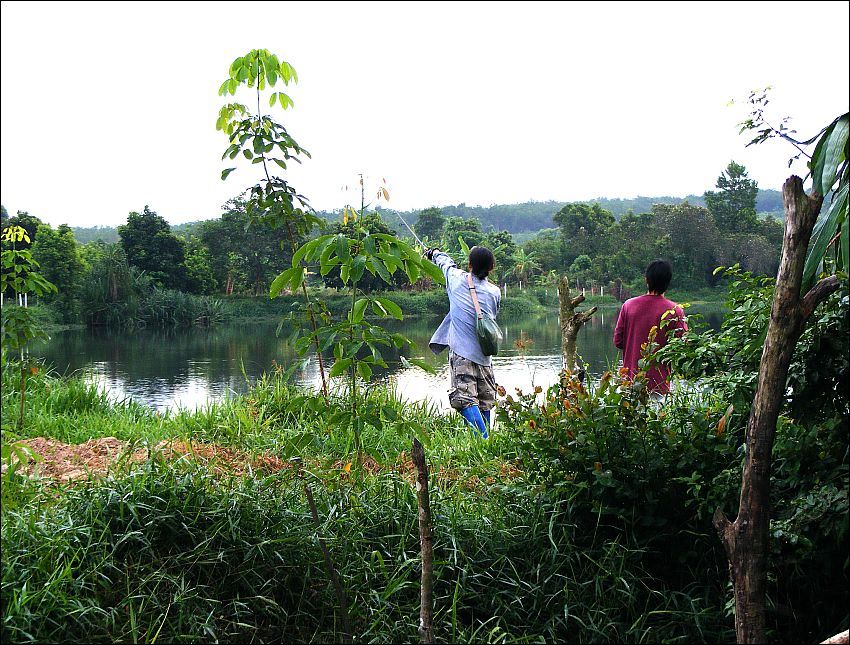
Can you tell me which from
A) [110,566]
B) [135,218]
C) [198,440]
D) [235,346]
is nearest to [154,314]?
[135,218]

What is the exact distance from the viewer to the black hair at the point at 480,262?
13.7 feet

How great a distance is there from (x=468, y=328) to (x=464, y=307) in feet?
0.42

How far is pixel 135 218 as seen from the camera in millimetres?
21344

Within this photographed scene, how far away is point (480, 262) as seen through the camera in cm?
418

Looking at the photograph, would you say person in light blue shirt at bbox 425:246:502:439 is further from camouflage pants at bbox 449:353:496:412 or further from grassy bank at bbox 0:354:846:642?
grassy bank at bbox 0:354:846:642

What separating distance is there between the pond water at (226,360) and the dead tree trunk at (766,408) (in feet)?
8.51

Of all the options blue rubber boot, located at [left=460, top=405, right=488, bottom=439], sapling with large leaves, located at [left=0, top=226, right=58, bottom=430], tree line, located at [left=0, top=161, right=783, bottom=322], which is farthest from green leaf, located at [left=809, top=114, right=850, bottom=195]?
tree line, located at [left=0, top=161, right=783, bottom=322]

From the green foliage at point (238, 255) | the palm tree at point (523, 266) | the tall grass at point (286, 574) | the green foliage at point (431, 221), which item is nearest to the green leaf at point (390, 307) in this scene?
the tall grass at point (286, 574)

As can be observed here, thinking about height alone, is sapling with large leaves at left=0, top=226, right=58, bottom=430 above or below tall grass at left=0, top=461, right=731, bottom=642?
above

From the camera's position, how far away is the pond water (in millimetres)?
7656

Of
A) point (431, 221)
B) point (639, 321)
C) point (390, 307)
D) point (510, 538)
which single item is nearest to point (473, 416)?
point (639, 321)

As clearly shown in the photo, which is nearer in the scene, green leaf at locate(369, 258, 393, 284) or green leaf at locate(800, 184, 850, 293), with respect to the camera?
green leaf at locate(800, 184, 850, 293)

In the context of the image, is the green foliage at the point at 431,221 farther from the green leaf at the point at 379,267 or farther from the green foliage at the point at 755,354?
the green leaf at the point at 379,267

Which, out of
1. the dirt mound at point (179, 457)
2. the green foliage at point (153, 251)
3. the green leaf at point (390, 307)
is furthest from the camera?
the green foliage at point (153, 251)
